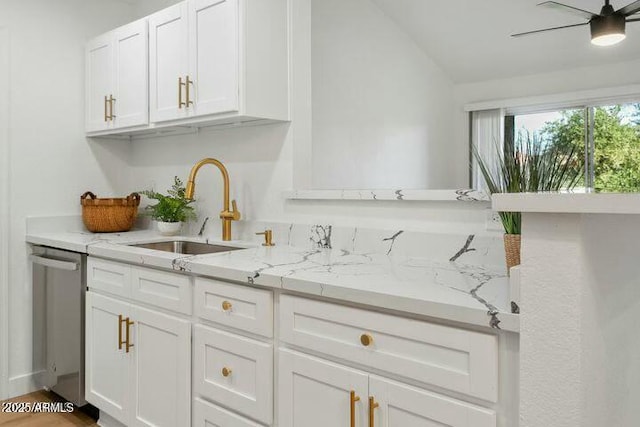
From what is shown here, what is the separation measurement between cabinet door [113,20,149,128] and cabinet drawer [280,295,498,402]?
1.59 m

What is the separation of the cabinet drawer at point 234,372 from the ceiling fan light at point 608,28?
306cm

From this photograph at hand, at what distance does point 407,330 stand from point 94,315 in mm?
1641

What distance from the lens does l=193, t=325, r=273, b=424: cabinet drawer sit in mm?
1498

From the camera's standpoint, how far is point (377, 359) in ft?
4.02

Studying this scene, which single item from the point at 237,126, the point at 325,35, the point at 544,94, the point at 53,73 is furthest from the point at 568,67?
the point at 53,73

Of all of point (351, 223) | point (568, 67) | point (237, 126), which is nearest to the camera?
point (351, 223)

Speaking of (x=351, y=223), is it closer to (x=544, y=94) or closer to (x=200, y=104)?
(x=200, y=104)

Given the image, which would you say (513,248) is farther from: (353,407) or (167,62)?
(167,62)

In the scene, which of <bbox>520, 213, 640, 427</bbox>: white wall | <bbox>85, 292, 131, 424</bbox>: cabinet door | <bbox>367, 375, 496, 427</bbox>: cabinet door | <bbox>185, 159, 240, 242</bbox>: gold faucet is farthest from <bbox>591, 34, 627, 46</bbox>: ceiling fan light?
<bbox>85, 292, 131, 424</bbox>: cabinet door

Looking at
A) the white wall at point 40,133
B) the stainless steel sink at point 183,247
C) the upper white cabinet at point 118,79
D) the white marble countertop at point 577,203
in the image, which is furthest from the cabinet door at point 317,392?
the white wall at point 40,133

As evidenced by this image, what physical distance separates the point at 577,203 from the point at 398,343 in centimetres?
55

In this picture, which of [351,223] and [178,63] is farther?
[178,63]

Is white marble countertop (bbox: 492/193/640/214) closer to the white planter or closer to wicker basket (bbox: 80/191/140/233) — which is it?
the white planter

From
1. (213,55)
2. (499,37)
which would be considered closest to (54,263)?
(213,55)
